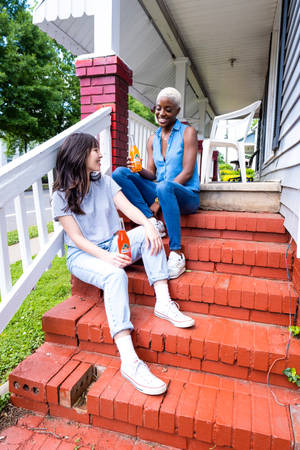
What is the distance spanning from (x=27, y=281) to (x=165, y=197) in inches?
41.8

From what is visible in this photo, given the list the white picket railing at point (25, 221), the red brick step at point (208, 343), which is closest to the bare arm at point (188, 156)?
the white picket railing at point (25, 221)

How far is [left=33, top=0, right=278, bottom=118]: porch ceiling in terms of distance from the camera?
3984 mm

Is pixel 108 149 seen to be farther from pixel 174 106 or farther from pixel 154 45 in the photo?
pixel 154 45

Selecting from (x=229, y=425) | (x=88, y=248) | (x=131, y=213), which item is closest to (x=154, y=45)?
(x=131, y=213)

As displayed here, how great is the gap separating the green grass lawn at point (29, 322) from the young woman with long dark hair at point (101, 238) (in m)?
0.89

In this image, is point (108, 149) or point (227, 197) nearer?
point (227, 197)

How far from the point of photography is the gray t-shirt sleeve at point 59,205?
189cm

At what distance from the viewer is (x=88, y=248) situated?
185cm

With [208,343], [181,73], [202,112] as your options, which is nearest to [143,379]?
[208,343]

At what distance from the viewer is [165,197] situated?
2.08 metres

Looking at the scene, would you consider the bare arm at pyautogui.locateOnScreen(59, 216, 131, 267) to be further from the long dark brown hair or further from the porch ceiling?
the porch ceiling

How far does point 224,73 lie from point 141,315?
6.52m

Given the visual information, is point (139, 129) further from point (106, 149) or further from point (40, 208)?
point (40, 208)

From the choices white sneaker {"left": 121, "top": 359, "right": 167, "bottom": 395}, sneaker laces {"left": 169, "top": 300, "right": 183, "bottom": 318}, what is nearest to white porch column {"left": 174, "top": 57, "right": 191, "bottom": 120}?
sneaker laces {"left": 169, "top": 300, "right": 183, "bottom": 318}
